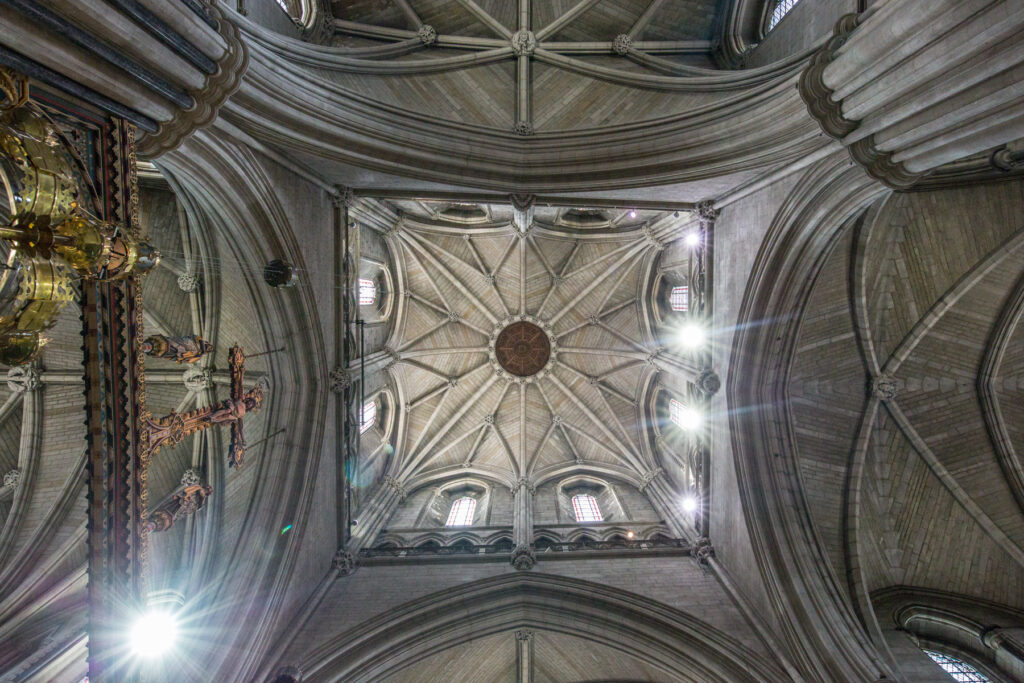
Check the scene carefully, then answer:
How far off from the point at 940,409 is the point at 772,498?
16.9ft

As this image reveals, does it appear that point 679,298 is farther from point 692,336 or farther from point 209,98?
point 209,98

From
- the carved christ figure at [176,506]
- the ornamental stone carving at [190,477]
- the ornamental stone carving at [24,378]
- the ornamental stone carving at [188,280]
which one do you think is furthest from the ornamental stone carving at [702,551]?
the ornamental stone carving at [24,378]

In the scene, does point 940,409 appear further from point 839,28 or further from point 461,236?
point 461,236

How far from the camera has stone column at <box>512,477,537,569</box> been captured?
36.3 ft

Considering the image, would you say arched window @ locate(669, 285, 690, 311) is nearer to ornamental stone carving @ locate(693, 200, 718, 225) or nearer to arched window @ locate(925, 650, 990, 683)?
ornamental stone carving @ locate(693, 200, 718, 225)

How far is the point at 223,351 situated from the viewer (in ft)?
36.5

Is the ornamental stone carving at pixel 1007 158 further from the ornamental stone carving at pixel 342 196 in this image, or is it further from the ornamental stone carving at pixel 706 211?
the ornamental stone carving at pixel 342 196

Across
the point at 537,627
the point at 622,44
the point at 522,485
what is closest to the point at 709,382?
the point at 537,627

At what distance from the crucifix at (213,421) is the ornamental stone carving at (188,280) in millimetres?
4535

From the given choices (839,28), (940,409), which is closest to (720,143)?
(839,28)

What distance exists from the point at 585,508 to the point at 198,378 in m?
12.3

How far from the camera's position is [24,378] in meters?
10.9

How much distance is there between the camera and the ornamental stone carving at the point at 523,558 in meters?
11.0

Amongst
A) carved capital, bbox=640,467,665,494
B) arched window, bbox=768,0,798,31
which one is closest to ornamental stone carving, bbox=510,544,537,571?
carved capital, bbox=640,467,665,494
